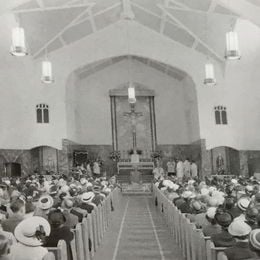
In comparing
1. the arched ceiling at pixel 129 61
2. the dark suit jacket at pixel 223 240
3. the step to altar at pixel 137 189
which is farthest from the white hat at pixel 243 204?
the arched ceiling at pixel 129 61

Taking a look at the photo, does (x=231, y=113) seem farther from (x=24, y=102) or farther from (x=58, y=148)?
(x=24, y=102)

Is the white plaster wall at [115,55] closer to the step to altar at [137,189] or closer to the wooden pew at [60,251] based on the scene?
→ the step to altar at [137,189]

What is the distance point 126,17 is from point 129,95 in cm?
400

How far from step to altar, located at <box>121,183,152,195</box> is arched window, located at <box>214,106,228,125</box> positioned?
6.13 m

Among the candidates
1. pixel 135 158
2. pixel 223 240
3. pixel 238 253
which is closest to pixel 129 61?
pixel 135 158

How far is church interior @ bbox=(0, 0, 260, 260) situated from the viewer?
19.9m

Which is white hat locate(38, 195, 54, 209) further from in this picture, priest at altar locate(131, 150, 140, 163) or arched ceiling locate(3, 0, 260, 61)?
priest at altar locate(131, 150, 140, 163)

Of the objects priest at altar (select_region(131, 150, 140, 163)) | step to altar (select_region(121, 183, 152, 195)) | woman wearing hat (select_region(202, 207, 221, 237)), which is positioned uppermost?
priest at altar (select_region(131, 150, 140, 163))

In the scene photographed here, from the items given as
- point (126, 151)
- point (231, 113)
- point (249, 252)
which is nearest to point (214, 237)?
point (249, 252)

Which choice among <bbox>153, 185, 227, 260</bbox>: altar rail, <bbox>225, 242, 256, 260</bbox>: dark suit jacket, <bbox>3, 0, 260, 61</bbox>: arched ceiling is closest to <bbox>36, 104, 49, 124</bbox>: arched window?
<bbox>3, 0, 260, 61</bbox>: arched ceiling

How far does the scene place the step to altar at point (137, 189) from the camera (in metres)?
19.8

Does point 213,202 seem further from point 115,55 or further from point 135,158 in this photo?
point 115,55

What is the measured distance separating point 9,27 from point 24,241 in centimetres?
1602

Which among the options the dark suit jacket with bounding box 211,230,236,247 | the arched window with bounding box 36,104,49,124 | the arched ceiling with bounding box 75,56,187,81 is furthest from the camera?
the arched ceiling with bounding box 75,56,187,81
